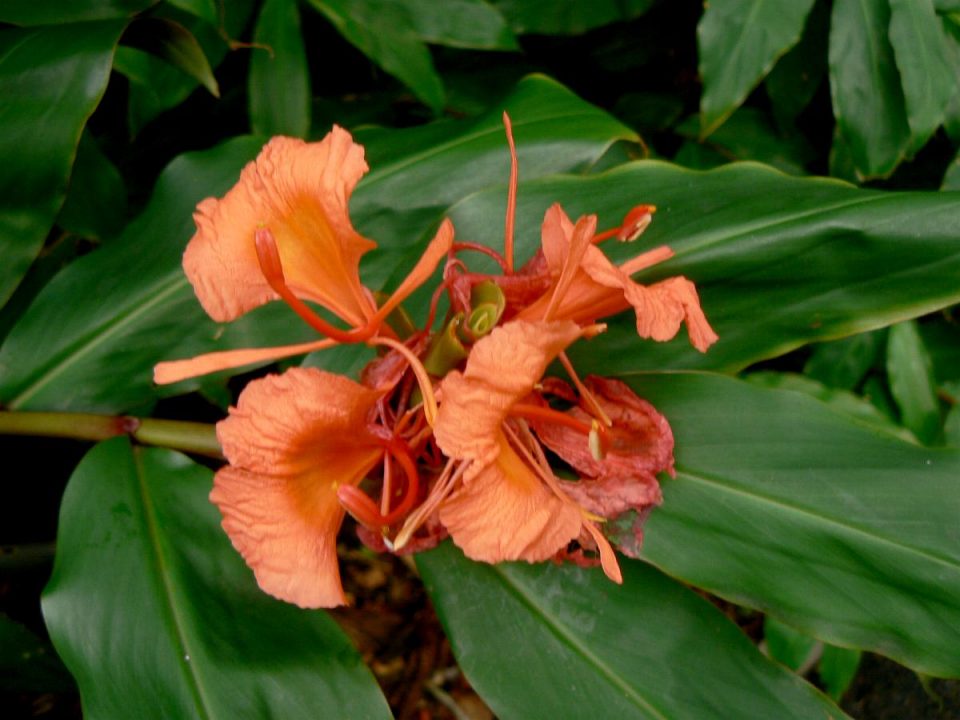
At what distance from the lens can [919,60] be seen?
95 centimetres

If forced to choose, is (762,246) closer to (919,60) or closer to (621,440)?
(621,440)

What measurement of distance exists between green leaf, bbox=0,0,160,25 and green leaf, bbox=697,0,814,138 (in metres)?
0.62

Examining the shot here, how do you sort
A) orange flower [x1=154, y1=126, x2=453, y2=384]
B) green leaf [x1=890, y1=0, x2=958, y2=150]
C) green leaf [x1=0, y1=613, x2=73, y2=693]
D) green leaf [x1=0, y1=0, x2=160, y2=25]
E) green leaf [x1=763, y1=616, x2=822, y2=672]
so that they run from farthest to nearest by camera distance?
green leaf [x1=763, y1=616, x2=822, y2=672] < green leaf [x1=890, y1=0, x2=958, y2=150] < green leaf [x1=0, y1=613, x2=73, y2=693] < green leaf [x1=0, y1=0, x2=160, y2=25] < orange flower [x1=154, y1=126, x2=453, y2=384]

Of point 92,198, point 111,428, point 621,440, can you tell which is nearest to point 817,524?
point 621,440

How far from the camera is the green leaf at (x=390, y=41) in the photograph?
92 cm

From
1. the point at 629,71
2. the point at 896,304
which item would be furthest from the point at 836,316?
the point at 629,71

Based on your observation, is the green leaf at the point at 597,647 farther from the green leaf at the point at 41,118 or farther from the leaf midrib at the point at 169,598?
the green leaf at the point at 41,118

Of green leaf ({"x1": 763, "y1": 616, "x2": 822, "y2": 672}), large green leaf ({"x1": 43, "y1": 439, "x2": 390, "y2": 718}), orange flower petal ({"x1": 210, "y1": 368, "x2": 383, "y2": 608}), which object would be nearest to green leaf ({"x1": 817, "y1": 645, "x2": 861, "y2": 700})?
green leaf ({"x1": 763, "y1": 616, "x2": 822, "y2": 672})

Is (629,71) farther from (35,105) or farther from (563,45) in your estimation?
(35,105)

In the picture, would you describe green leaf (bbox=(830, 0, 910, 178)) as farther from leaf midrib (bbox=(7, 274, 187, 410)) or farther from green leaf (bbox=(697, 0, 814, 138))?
leaf midrib (bbox=(7, 274, 187, 410))

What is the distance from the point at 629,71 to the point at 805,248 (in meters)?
0.83

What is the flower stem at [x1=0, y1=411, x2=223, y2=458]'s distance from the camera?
28.2 inches

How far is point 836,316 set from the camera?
2.14 ft

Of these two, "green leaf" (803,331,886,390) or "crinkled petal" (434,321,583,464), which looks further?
"green leaf" (803,331,886,390)
